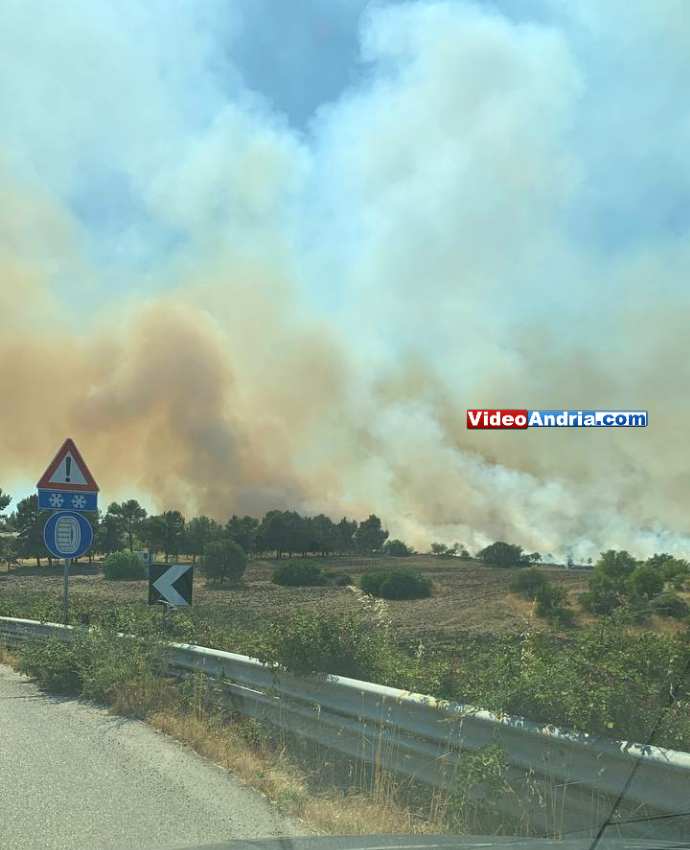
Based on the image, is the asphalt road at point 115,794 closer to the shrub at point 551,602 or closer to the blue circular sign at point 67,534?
the blue circular sign at point 67,534

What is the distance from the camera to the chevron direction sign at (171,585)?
33.6ft

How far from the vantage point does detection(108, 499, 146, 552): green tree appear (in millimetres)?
99125

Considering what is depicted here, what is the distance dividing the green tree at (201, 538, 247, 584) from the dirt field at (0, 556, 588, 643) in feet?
2.22

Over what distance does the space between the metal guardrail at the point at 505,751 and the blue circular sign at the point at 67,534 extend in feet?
19.5

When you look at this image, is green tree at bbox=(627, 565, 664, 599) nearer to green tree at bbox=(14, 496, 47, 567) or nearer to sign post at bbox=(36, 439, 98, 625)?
sign post at bbox=(36, 439, 98, 625)

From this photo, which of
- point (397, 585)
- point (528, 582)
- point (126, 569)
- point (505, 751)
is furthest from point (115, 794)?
point (126, 569)

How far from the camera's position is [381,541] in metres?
50.5

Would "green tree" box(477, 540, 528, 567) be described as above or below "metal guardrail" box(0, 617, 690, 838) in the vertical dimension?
above

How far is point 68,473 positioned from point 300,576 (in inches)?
1041

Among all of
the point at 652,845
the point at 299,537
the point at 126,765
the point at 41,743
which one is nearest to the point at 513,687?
the point at 652,845

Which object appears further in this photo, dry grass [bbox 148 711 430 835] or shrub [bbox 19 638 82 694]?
shrub [bbox 19 638 82 694]

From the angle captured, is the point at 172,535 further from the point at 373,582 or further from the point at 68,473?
the point at 68,473

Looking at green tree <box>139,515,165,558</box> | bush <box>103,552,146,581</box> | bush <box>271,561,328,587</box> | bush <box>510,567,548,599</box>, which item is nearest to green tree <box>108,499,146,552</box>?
green tree <box>139,515,165,558</box>

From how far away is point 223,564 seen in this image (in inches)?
1704
